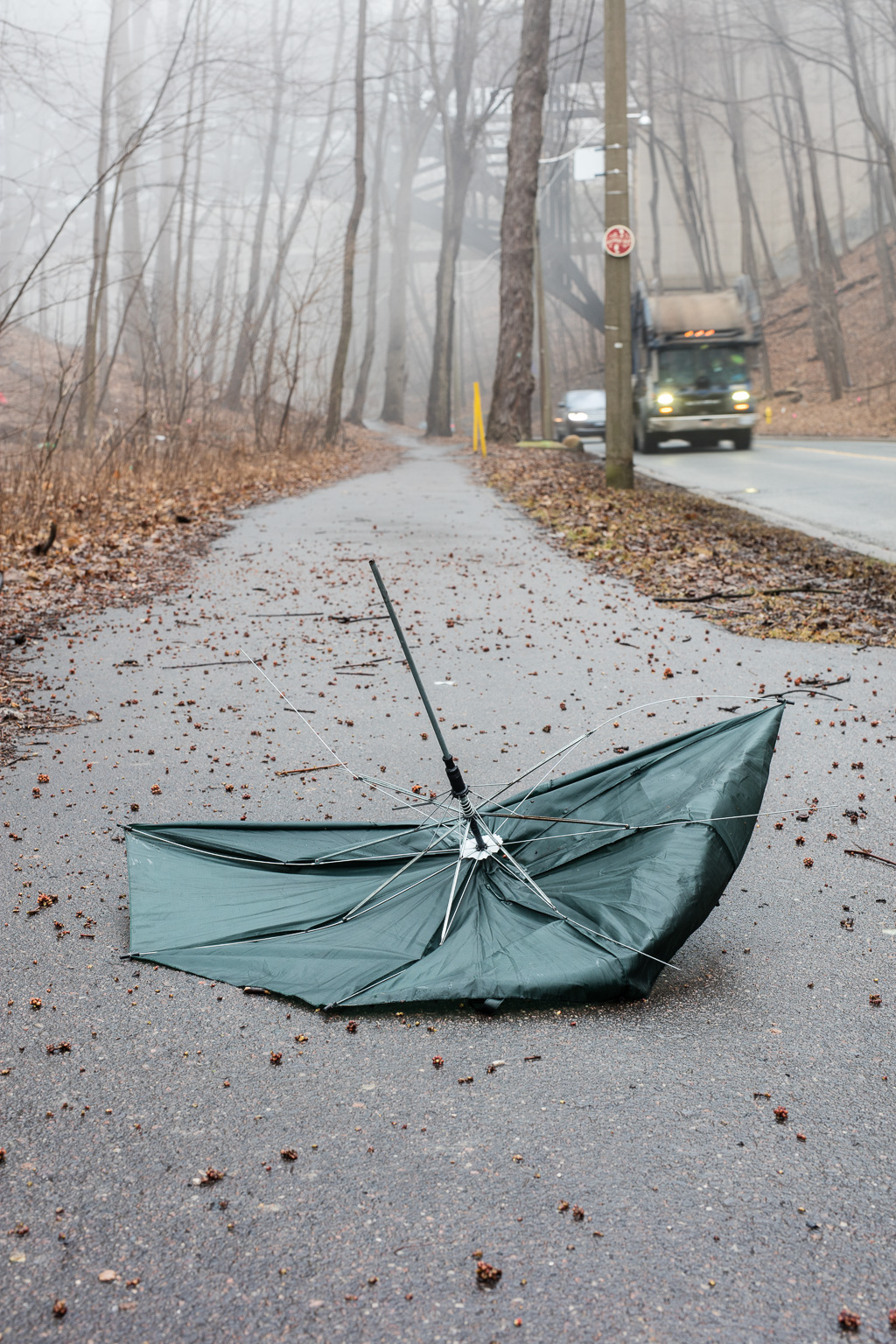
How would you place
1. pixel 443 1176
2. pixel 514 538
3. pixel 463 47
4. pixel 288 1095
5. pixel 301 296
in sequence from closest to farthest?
pixel 443 1176 → pixel 288 1095 → pixel 514 538 → pixel 301 296 → pixel 463 47

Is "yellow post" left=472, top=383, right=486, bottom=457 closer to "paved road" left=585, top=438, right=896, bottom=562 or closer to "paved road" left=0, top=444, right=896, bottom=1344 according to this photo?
"paved road" left=585, top=438, right=896, bottom=562

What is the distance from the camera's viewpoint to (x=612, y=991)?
8.62ft

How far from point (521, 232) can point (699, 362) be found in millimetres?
4939

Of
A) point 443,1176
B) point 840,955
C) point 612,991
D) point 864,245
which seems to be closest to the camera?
point 443,1176

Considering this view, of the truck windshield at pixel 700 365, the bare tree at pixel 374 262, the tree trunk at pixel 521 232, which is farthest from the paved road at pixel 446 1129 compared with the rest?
the bare tree at pixel 374 262

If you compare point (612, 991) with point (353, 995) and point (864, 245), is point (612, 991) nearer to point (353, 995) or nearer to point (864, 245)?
point (353, 995)

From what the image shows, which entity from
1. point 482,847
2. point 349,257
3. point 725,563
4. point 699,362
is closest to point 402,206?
point 349,257

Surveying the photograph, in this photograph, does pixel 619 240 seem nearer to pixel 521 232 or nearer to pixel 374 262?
pixel 521 232

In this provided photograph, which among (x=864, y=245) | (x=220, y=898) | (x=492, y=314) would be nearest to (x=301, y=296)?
(x=220, y=898)

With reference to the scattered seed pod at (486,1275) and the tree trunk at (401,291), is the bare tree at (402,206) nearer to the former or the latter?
the tree trunk at (401,291)

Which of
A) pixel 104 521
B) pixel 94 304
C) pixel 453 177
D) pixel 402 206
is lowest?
pixel 104 521

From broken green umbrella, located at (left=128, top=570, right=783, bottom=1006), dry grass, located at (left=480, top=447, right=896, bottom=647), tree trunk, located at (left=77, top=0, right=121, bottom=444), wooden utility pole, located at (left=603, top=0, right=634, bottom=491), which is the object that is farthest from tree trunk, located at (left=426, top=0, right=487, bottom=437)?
broken green umbrella, located at (left=128, top=570, right=783, bottom=1006)

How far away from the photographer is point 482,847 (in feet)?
10.5

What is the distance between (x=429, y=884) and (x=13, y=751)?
2438 millimetres
